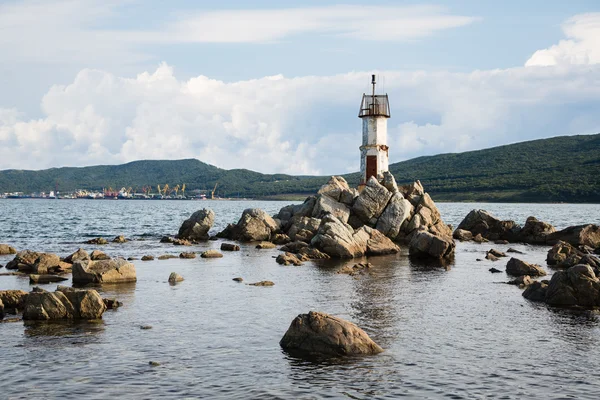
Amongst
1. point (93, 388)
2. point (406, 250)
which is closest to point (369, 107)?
point (406, 250)

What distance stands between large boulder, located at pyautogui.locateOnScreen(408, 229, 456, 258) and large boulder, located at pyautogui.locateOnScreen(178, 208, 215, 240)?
27.7 metres

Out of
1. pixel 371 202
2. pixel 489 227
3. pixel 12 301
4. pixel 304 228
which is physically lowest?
pixel 12 301

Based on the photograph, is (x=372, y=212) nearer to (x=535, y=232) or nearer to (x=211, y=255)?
(x=535, y=232)

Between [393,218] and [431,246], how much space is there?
14707 millimetres

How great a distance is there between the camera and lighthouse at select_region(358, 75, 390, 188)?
75750 mm

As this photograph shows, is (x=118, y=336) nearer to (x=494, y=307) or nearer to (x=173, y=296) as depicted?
(x=173, y=296)

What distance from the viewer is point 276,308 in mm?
27844

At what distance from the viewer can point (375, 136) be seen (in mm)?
75812

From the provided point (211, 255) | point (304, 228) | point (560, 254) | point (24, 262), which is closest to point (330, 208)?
point (304, 228)

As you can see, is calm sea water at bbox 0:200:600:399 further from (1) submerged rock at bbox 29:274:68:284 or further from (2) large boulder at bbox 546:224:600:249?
(2) large boulder at bbox 546:224:600:249

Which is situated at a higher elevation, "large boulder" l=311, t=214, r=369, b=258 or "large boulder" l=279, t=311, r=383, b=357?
"large boulder" l=311, t=214, r=369, b=258

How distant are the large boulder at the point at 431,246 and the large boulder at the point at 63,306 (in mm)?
31002

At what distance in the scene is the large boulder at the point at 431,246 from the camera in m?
49.6

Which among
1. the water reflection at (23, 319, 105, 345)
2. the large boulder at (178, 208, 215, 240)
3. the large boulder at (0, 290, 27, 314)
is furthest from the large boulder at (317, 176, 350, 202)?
the water reflection at (23, 319, 105, 345)
